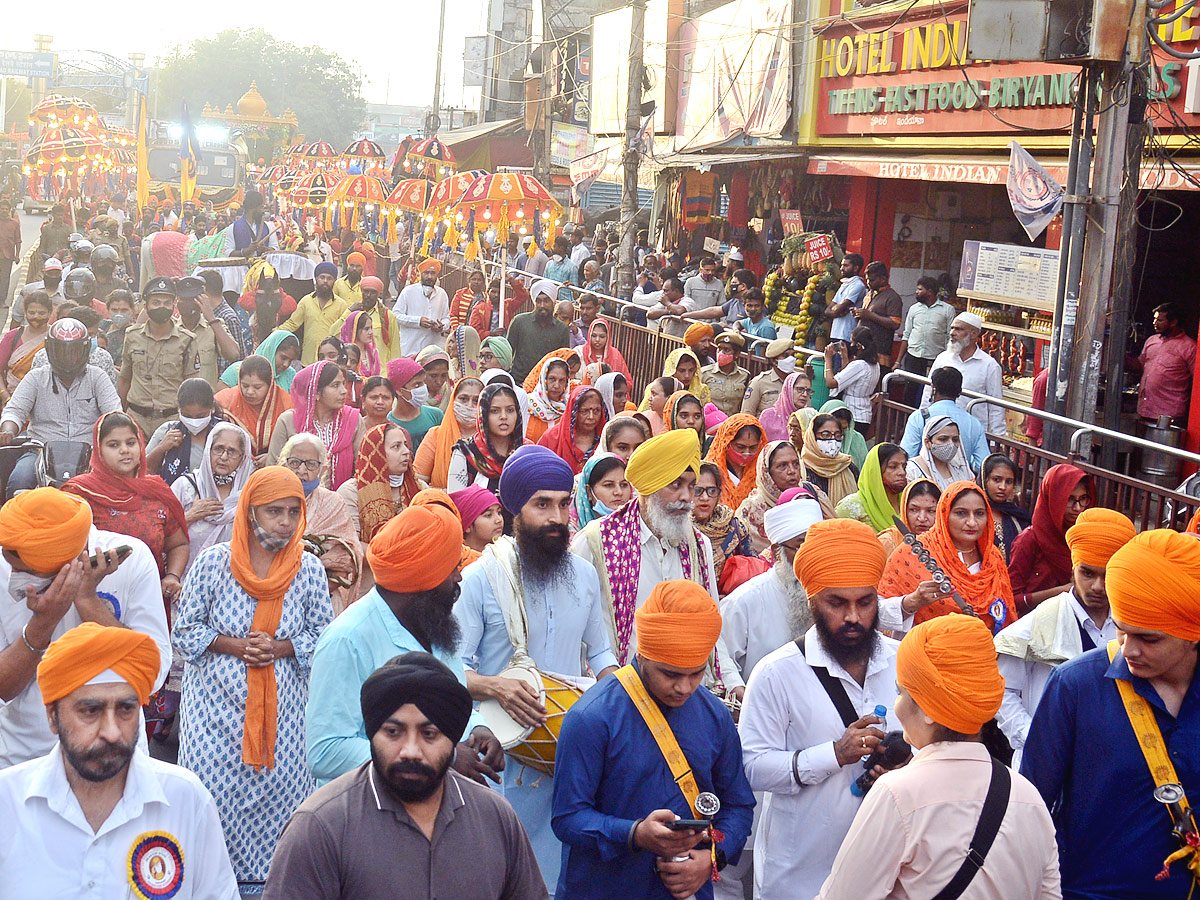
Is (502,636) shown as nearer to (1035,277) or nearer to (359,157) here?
(1035,277)

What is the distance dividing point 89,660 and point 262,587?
177 cm

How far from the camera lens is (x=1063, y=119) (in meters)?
13.8

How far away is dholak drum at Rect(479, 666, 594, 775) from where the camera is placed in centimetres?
430

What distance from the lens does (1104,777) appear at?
12.1 feet

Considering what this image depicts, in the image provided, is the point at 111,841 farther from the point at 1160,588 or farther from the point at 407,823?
the point at 1160,588

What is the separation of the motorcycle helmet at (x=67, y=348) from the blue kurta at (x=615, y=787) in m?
5.37

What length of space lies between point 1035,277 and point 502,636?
411 inches

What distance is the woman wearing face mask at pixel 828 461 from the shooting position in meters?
8.35

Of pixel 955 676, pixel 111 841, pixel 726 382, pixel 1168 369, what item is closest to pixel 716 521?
pixel 955 676

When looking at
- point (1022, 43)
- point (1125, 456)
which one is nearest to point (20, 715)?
point (1022, 43)

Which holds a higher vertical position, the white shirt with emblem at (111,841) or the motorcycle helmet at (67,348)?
the motorcycle helmet at (67,348)

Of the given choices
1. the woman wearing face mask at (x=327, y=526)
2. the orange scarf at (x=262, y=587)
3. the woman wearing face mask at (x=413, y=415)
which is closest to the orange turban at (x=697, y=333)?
the woman wearing face mask at (x=413, y=415)

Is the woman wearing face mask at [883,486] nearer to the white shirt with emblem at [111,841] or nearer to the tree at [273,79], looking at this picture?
the white shirt with emblem at [111,841]

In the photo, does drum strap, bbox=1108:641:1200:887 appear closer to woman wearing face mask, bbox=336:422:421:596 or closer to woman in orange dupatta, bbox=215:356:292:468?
woman wearing face mask, bbox=336:422:421:596
